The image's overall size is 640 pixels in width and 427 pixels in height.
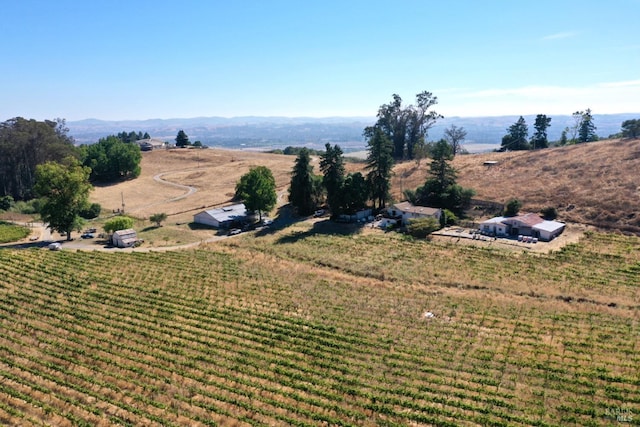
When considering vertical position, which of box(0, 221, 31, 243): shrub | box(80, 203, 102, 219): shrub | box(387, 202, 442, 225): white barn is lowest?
box(0, 221, 31, 243): shrub

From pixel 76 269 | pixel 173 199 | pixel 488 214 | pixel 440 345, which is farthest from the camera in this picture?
pixel 173 199

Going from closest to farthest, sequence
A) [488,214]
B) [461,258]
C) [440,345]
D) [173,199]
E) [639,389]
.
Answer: [639,389] < [440,345] < [461,258] < [488,214] < [173,199]

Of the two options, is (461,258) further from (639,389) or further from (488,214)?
(639,389)

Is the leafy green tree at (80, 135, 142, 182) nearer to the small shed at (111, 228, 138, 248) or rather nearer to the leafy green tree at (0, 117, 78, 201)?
the leafy green tree at (0, 117, 78, 201)

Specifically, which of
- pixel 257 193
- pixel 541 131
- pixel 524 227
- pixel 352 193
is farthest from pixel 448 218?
pixel 541 131

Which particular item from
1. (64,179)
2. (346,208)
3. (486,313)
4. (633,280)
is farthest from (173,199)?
(633,280)

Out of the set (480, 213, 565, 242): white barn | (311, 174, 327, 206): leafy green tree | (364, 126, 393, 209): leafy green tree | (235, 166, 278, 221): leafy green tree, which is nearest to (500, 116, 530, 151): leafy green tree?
(364, 126, 393, 209): leafy green tree

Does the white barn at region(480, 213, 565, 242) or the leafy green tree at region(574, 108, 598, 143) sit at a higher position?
the leafy green tree at region(574, 108, 598, 143)

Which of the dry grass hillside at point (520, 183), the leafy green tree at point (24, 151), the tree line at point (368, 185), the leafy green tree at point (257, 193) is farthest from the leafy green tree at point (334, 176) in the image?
the leafy green tree at point (24, 151)
